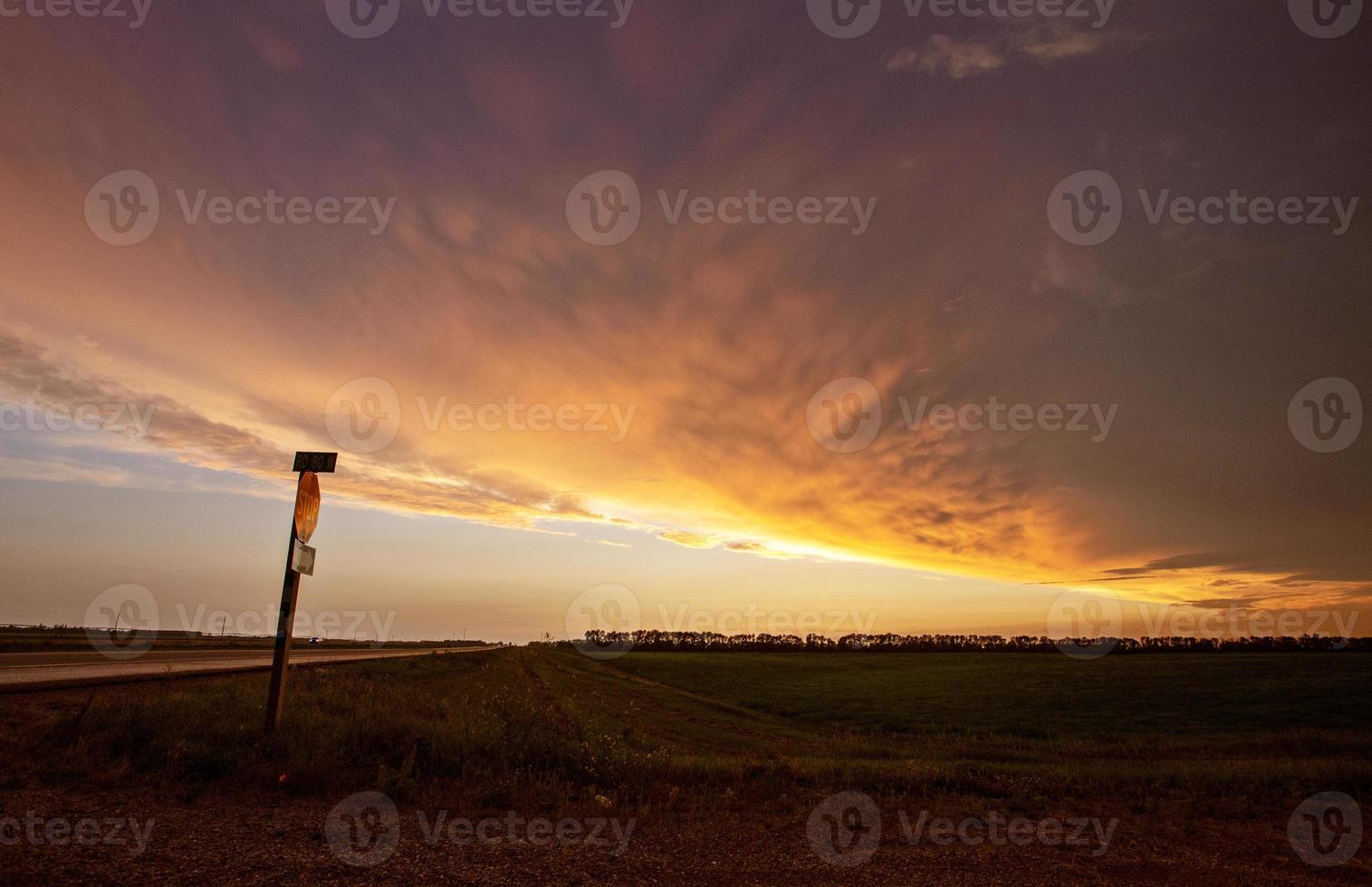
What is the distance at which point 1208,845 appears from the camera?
26.5ft

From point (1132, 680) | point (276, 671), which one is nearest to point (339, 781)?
point (276, 671)

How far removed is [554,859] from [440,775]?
132 inches

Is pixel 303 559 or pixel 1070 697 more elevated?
pixel 303 559
